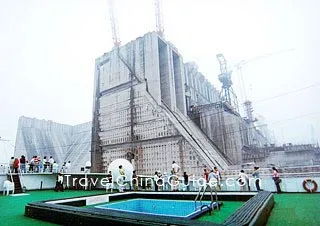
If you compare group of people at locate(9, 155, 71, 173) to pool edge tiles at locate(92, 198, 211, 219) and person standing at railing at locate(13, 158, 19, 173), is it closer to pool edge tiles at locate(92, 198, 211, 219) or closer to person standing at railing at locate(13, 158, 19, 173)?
person standing at railing at locate(13, 158, 19, 173)

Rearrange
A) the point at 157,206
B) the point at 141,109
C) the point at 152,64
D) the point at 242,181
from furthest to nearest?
the point at 152,64 < the point at 141,109 < the point at 242,181 < the point at 157,206

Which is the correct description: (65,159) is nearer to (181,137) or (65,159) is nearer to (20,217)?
(181,137)

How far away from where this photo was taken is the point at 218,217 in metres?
5.65

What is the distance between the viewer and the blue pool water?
818 centimetres

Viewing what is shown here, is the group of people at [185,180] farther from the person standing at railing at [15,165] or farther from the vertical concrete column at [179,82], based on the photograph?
the vertical concrete column at [179,82]

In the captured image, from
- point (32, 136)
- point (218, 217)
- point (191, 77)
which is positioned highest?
point (191, 77)

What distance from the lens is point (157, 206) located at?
30.3 ft

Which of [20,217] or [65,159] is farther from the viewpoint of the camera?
[65,159]

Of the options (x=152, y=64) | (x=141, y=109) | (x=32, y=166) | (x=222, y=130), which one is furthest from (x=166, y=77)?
(x=32, y=166)

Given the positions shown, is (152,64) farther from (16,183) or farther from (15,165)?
(16,183)

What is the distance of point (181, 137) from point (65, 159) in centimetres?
3278

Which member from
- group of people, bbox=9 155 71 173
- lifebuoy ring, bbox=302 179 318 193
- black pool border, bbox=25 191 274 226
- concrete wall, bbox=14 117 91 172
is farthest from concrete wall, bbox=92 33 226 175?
concrete wall, bbox=14 117 91 172

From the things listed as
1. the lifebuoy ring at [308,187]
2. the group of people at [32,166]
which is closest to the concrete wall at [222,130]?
the lifebuoy ring at [308,187]

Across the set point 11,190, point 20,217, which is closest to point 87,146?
point 11,190
